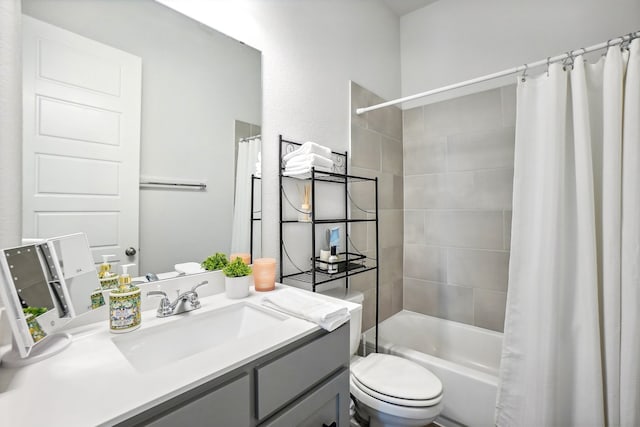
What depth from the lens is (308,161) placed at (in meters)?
1.37

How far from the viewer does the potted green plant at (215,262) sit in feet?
3.92

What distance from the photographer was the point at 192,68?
3.81ft

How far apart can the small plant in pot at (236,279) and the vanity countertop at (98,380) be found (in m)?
0.37

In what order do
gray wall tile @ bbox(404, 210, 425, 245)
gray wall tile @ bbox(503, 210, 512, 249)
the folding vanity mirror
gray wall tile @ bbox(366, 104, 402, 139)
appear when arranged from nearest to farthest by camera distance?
the folding vanity mirror < gray wall tile @ bbox(503, 210, 512, 249) < gray wall tile @ bbox(366, 104, 402, 139) < gray wall tile @ bbox(404, 210, 425, 245)

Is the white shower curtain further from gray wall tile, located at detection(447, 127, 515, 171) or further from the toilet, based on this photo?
gray wall tile, located at detection(447, 127, 515, 171)

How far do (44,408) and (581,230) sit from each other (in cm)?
178

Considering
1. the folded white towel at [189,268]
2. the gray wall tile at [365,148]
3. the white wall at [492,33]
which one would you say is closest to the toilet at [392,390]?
the folded white towel at [189,268]

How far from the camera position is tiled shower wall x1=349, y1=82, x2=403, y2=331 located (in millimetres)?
1960

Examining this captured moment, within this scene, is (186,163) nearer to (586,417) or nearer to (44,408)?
(44,408)

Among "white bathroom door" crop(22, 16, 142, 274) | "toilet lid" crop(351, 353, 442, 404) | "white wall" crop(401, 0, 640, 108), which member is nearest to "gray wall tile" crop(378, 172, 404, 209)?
"white wall" crop(401, 0, 640, 108)

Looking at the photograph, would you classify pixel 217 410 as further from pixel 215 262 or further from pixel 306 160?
pixel 306 160

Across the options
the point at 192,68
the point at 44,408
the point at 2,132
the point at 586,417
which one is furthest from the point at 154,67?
the point at 586,417

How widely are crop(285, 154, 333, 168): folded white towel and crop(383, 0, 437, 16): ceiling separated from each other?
1.72 metres

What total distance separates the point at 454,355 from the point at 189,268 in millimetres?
1908
